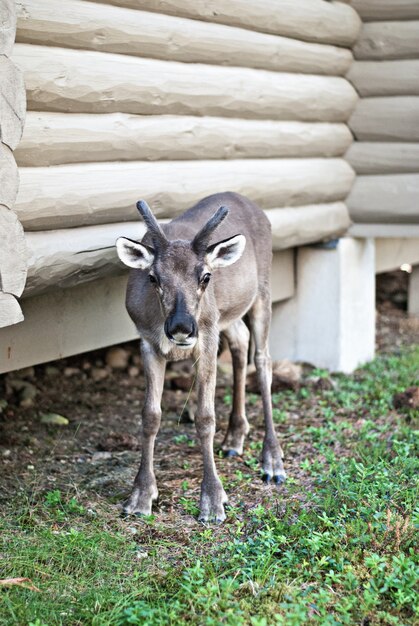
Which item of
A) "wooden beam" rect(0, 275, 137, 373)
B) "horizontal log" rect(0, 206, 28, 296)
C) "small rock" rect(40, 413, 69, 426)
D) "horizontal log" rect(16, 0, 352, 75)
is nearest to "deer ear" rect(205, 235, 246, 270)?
"horizontal log" rect(0, 206, 28, 296)

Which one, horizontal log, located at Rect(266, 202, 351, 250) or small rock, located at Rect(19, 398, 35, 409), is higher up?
horizontal log, located at Rect(266, 202, 351, 250)

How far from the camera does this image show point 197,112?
7219mm

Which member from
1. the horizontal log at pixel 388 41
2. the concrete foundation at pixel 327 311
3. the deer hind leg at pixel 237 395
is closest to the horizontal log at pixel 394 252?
the concrete foundation at pixel 327 311

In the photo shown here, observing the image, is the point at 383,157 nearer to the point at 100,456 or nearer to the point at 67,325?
the point at 67,325

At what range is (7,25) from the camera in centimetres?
496

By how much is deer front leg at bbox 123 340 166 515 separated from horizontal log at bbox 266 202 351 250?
8.94 ft

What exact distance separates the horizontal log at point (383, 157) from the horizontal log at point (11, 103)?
195 inches

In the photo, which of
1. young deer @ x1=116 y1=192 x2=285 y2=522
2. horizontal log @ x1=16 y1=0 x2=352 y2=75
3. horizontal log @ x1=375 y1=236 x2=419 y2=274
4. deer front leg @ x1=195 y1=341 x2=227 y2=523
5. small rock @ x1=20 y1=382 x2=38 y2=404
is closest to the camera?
young deer @ x1=116 y1=192 x2=285 y2=522

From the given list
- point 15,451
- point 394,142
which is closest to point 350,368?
point 394,142

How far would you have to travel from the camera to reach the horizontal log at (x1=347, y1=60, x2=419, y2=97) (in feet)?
29.6

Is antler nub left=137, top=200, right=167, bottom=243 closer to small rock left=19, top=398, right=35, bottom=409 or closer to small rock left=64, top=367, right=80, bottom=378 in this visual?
small rock left=19, top=398, right=35, bottom=409

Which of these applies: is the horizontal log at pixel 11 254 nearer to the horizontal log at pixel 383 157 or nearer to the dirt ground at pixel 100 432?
the dirt ground at pixel 100 432

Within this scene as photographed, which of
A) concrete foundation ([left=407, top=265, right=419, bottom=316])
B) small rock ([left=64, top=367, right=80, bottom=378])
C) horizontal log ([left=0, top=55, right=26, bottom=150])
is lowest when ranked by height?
concrete foundation ([left=407, top=265, right=419, bottom=316])

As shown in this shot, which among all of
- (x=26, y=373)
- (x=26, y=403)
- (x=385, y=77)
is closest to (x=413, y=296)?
(x=385, y=77)
